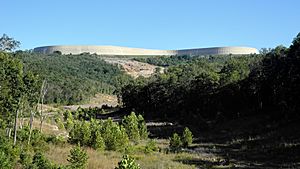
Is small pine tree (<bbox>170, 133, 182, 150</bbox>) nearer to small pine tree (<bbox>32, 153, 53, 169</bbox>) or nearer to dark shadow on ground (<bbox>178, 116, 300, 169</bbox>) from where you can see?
dark shadow on ground (<bbox>178, 116, 300, 169</bbox>)

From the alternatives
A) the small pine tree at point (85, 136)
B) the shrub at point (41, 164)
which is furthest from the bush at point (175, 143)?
the shrub at point (41, 164)

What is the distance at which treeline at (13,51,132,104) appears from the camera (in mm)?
103812

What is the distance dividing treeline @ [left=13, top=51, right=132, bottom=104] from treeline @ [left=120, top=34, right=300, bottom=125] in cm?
2114

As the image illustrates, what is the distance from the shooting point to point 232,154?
29297 mm

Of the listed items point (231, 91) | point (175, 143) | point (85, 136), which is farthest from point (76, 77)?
point (85, 136)

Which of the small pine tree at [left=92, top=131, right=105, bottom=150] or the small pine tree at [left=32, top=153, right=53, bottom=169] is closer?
the small pine tree at [left=32, top=153, right=53, bottom=169]

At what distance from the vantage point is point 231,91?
191 feet

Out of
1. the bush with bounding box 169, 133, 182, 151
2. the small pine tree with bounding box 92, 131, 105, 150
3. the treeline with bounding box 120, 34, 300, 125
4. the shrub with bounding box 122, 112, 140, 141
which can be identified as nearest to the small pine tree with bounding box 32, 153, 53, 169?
the small pine tree with bounding box 92, 131, 105, 150

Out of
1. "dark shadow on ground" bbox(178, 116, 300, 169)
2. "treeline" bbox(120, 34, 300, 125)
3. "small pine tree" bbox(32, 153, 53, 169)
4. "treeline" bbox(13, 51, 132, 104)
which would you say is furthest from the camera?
"treeline" bbox(13, 51, 132, 104)

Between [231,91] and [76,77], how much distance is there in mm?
73427

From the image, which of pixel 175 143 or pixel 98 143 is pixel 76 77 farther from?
pixel 98 143

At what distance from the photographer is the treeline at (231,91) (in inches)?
1668

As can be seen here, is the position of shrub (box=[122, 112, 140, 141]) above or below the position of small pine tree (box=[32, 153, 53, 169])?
below

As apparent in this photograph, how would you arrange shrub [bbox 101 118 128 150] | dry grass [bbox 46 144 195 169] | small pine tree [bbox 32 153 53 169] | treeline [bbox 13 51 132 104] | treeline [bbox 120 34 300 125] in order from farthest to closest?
treeline [bbox 13 51 132 104], treeline [bbox 120 34 300 125], shrub [bbox 101 118 128 150], dry grass [bbox 46 144 195 169], small pine tree [bbox 32 153 53 169]
